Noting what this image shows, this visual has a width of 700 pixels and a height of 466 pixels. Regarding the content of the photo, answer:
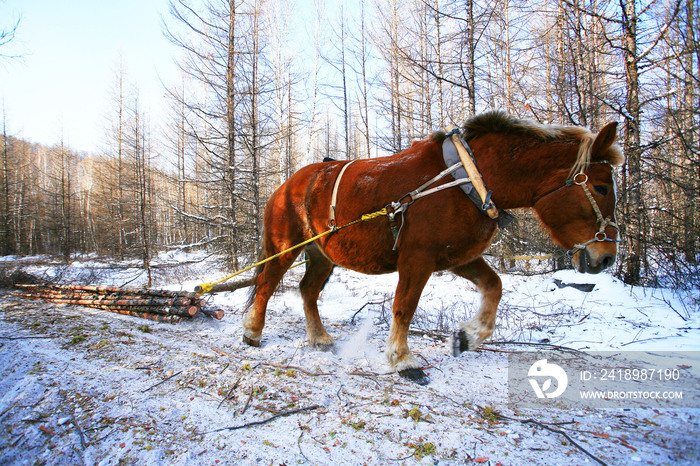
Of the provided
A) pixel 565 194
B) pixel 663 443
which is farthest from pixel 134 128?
pixel 663 443

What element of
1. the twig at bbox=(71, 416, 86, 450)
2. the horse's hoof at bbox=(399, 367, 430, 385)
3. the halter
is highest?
the halter

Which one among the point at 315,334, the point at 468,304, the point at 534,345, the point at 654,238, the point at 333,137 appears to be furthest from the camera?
the point at 333,137

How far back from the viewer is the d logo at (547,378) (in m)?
2.16

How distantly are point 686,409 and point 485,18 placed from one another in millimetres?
8908

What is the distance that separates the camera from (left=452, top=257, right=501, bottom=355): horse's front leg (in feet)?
8.52

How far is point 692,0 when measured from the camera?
→ 13.2ft

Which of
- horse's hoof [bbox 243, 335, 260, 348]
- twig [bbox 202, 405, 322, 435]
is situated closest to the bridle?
twig [bbox 202, 405, 322, 435]

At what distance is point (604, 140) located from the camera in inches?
85.5

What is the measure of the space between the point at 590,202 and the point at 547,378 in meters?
1.40

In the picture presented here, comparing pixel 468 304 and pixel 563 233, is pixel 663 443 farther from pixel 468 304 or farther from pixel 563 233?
pixel 468 304

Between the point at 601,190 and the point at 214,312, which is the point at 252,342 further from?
the point at 601,190

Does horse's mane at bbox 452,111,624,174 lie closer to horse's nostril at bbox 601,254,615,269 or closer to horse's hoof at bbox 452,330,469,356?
horse's nostril at bbox 601,254,615,269

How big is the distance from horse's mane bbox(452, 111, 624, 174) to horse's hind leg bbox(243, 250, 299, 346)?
2302 mm

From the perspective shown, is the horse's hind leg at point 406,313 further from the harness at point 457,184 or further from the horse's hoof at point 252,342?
the horse's hoof at point 252,342
